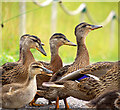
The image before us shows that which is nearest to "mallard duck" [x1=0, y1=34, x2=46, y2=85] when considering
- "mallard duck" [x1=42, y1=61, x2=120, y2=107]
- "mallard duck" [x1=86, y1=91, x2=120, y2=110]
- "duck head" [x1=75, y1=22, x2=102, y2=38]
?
"mallard duck" [x1=42, y1=61, x2=120, y2=107]

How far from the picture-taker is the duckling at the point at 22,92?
6.59 ft

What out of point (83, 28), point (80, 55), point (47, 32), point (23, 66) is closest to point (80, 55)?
point (80, 55)

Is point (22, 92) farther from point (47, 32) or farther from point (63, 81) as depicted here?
point (47, 32)

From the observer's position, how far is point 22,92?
2039 mm

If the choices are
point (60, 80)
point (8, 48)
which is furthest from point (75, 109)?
point (8, 48)

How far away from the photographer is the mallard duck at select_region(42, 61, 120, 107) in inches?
82.7

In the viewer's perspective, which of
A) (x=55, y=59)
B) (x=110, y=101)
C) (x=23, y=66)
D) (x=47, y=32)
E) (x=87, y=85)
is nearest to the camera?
(x=110, y=101)

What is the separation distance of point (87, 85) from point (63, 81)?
193mm

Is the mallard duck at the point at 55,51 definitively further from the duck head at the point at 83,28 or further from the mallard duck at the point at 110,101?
the mallard duck at the point at 110,101

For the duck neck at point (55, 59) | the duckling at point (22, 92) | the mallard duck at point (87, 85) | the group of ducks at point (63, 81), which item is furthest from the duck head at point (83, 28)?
the duckling at point (22, 92)

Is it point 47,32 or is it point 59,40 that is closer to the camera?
point 59,40

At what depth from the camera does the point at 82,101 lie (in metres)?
2.42

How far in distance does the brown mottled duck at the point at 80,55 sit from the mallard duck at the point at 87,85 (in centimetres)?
11

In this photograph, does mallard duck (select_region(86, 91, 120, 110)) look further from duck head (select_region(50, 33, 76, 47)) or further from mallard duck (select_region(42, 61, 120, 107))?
duck head (select_region(50, 33, 76, 47))
